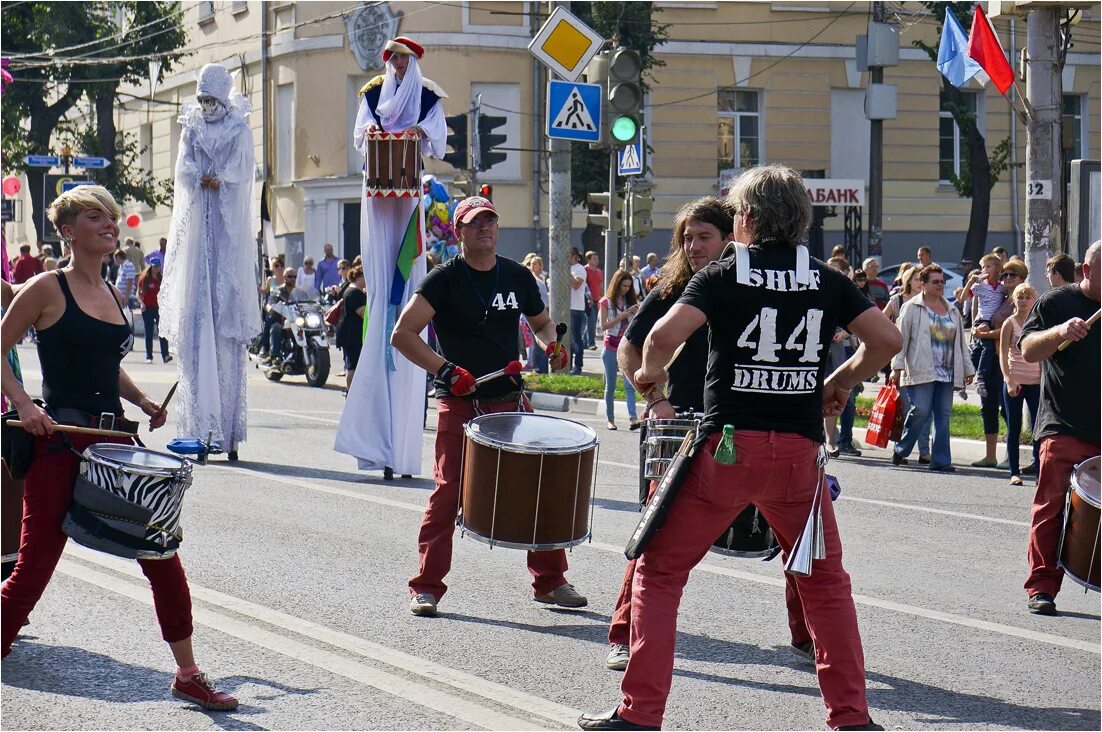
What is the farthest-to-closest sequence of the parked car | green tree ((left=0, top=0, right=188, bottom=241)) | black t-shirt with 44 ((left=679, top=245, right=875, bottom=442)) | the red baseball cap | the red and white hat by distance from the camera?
green tree ((left=0, top=0, right=188, bottom=241)), the parked car, the red and white hat, the red baseball cap, black t-shirt with 44 ((left=679, top=245, right=875, bottom=442))

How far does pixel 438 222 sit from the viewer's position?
18641mm

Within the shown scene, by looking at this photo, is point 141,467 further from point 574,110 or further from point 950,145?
point 950,145

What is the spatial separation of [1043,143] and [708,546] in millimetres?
11347

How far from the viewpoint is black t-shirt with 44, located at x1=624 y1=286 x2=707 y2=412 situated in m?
6.50

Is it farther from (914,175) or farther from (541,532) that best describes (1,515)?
(914,175)

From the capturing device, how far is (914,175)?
41.4m

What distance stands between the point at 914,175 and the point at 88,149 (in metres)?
22.4

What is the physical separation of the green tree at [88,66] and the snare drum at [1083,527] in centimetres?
3718

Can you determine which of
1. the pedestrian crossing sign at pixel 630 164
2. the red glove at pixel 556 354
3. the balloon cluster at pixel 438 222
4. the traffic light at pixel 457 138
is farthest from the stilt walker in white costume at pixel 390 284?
the traffic light at pixel 457 138

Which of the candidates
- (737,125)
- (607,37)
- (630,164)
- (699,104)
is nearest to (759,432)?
(630,164)

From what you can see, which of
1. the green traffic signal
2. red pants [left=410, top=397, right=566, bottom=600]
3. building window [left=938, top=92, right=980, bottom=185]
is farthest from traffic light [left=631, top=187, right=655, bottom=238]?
building window [left=938, top=92, right=980, bottom=185]

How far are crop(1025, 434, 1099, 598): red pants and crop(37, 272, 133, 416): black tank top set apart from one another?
4432 mm

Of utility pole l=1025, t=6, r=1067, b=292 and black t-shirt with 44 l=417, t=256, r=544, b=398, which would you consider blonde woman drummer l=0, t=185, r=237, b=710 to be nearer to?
black t-shirt with 44 l=417, t=256, r=544, b=398

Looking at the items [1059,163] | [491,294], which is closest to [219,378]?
[491,294]
